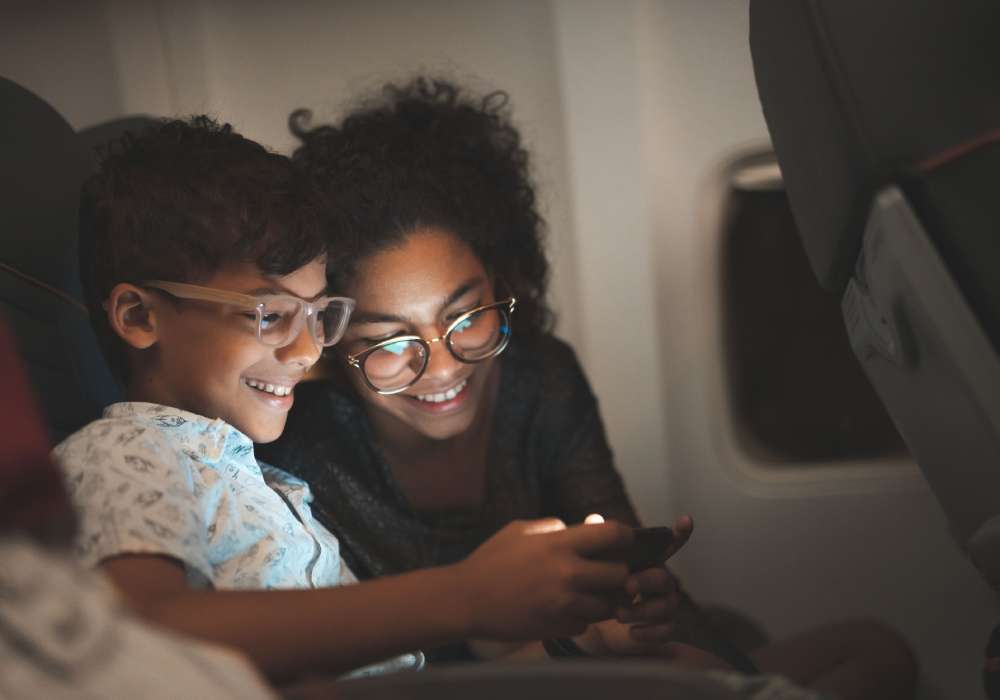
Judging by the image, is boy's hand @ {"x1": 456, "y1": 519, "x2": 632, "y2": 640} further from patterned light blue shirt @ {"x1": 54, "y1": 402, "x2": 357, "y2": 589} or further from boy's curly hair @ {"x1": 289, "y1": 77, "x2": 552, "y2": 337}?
boy's curly hair @ {"x1": 289, "y1": 77, "x2": 552, "y2": 337}

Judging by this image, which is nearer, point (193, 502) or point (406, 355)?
point (193, 502)

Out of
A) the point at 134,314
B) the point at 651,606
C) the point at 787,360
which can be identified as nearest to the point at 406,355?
the point at 134,314

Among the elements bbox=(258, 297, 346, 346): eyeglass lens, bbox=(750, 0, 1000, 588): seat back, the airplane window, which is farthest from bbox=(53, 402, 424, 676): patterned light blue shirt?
the airplane window

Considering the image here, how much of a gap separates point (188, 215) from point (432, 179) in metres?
0.36

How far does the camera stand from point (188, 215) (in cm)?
97

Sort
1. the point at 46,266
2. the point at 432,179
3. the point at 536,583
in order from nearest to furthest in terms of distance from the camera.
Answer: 1. the point at 536,583
2. the point at 46,266
3. the point at 432,179

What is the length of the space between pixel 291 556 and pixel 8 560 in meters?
0.52

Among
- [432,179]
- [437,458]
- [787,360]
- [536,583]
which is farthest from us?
[787,360]

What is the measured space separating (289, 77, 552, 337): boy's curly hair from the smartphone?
50 cm

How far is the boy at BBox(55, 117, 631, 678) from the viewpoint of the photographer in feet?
2.17

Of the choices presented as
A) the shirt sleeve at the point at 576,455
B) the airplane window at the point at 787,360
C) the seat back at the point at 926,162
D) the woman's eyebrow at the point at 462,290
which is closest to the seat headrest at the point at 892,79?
the seat back at the point at 926,162

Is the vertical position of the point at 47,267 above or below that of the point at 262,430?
above

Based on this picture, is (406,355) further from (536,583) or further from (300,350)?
(536,583)

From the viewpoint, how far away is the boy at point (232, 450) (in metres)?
0.66
